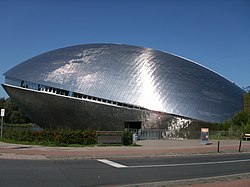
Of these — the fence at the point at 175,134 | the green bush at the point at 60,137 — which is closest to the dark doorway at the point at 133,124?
the fence at the point at 175,134

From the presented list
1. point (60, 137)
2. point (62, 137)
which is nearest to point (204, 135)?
point (62, 137)

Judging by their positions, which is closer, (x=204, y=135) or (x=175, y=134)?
(x=204, y=135)

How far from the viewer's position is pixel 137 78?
41.9 m

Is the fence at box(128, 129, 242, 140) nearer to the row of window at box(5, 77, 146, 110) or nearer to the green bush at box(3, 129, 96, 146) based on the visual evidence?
the row of window at box(5, 77, 146, 110)

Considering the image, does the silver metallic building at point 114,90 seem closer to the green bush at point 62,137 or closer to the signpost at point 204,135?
the signpost at point 204,135

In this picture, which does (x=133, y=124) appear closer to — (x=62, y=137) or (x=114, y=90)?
(x=114, y=90)

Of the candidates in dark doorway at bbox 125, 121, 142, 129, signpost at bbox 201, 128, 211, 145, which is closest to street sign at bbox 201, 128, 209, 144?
signpost at bbox 201, 128, 211, 145

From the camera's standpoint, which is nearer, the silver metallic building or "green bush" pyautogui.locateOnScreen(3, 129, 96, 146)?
"green bush" pyautogui.locateOnScreen(3, 129, 96, 146)

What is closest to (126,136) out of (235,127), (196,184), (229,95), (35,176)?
(35,176)

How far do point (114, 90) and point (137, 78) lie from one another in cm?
341

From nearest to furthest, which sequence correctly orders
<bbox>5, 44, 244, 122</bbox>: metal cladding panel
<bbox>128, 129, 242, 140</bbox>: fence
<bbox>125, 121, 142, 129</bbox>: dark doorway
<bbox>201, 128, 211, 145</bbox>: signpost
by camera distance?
<bbox>201, 128, 211, 145</bbox>: signpost
<bbox>128, 129, 242, 140</bbox>: fence
<bbox>125, 121, 142, 129</bbox>: dark doorway
<bbox>5, 44, 244, 122</bbox>: metal cladding panel

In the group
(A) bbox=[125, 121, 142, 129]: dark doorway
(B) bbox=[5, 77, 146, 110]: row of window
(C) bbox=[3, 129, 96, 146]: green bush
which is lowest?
(C) bbox=[3, 129, 96, 146]: green bush

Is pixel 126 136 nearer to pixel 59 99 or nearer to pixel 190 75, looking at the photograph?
pixel 59 99

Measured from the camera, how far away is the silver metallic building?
3925cm
